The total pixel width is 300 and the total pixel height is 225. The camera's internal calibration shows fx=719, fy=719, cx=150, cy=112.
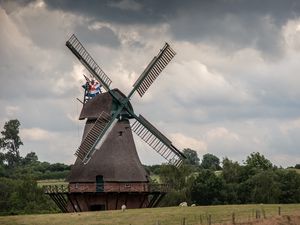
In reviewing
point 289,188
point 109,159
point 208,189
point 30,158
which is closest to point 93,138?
point 109,159

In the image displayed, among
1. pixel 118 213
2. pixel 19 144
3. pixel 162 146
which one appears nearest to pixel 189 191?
pixel 162 146

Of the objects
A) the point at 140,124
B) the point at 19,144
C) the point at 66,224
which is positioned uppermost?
the point at 19,144

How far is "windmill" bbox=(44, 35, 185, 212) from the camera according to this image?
56406mm

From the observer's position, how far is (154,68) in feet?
199

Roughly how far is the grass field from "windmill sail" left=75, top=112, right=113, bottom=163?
641 cm

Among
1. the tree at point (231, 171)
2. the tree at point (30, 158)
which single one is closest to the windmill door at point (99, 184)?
the tree at point (231, 171)

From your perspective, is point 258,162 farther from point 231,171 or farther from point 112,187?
point 112,187

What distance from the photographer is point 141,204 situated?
5850 cm

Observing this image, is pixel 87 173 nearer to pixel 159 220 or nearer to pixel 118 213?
pixel 118 213

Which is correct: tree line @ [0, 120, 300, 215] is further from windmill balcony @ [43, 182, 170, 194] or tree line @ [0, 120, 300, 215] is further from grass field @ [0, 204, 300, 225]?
grass field @ [0, 204, 300, 225]

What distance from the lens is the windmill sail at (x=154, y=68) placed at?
2356 inches

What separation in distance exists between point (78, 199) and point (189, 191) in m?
39.7

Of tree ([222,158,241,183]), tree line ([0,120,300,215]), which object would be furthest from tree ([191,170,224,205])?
tree ([222,158,241,183])

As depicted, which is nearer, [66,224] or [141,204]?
[66,224]
